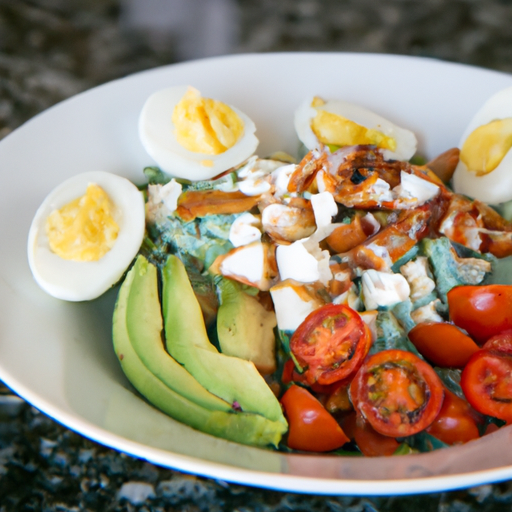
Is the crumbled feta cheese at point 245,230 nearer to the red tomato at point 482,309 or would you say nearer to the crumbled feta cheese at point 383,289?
the crumbled feta cheese at point 383,289

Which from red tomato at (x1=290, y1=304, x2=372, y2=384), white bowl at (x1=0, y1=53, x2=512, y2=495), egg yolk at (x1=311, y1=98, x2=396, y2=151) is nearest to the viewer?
white bowl at (x1=0, y1=53, x2=512, y2=495)

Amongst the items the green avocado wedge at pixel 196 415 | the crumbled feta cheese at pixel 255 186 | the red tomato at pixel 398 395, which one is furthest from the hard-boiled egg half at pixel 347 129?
the green avocado wedge at pixel 196 415

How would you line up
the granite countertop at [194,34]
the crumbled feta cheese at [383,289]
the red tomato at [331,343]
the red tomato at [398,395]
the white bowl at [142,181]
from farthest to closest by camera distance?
the granite countertop at [194,34], the crumbled feta cheese at [383,289], the red tomato at [331,343], the red tomato at [398,395], the white bowl at [142,181]

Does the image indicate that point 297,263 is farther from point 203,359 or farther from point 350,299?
point 203,359

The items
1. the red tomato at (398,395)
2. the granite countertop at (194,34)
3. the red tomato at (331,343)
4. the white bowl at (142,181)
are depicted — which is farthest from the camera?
the granite countertop at (194,34)

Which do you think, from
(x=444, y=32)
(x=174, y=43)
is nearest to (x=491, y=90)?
(x=444, y=32)

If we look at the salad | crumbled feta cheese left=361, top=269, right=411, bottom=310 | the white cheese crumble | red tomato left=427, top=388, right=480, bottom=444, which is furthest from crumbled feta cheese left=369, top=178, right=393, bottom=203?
red tomato left=427, top=388, right=480, bottom=444

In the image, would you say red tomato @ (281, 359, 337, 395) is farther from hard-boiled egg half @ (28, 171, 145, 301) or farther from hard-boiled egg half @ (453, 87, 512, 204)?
hard-boiled egg half @ (453, 87, 512, 204)
